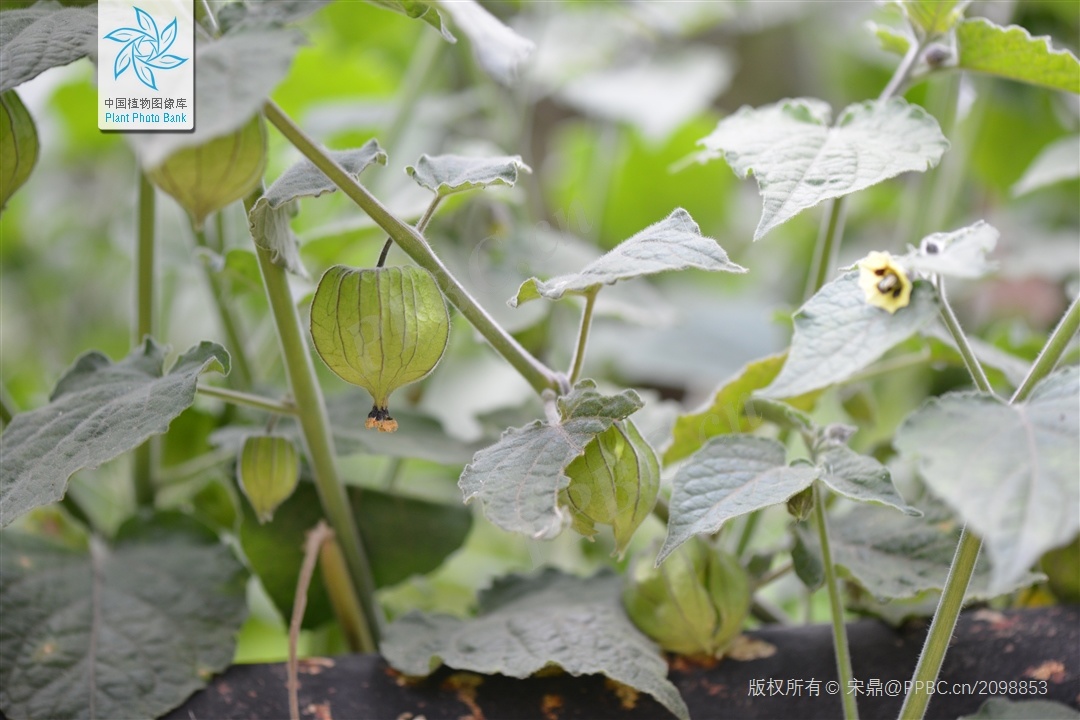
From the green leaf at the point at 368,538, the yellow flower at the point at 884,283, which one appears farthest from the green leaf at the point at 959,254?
the green leaf at the point at 368,538

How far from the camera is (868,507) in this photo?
51 centimetres

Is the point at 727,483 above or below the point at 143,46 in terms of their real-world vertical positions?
below

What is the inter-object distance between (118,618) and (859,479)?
37cm

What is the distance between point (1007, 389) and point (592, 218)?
0.52 meters

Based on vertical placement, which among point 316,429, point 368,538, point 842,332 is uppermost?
point 842,332

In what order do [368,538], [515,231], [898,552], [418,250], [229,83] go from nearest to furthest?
1. [229,83]
2. [418,250]
3. [898,552]
4. [368,538]
5. [515,231]

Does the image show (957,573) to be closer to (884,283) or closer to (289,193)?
(884,283)

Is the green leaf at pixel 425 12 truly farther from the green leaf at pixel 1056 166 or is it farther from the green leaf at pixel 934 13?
the green leaf at pixel 1056 166

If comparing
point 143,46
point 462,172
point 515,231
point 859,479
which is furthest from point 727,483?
point 515,231

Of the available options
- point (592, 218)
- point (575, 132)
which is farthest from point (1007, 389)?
point (575, 132)

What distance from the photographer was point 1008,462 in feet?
0.89

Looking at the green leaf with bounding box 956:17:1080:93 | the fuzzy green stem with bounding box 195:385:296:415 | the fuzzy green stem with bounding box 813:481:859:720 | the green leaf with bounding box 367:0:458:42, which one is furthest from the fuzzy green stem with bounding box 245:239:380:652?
the green leaf with bounding box 956:17:1080:93

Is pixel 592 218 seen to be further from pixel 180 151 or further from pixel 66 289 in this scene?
pixel 180 151

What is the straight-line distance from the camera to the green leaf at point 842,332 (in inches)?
13.6
